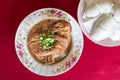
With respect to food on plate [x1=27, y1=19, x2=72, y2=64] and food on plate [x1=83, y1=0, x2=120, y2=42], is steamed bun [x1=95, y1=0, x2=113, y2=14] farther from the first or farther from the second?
food on plate [x1=27, y1=19, x2=72, y2=64]

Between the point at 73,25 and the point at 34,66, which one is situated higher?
the point at 73,25

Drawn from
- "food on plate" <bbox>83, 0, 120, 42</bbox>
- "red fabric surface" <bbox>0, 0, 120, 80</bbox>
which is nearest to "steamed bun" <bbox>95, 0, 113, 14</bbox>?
"food on plate" <bbox>83, 0, 120, 42</bbox>

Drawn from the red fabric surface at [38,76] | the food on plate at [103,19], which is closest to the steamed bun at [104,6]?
the food on plate at [103,19]

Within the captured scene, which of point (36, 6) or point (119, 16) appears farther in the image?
point (36, 6)

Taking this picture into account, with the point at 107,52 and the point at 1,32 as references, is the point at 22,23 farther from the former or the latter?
the point at 107,52

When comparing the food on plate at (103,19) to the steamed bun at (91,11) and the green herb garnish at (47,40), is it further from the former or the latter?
the green herb garnish at (47,40)

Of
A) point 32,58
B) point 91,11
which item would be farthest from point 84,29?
point 32,58

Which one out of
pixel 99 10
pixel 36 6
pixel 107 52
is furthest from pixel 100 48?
pixel 36 6
